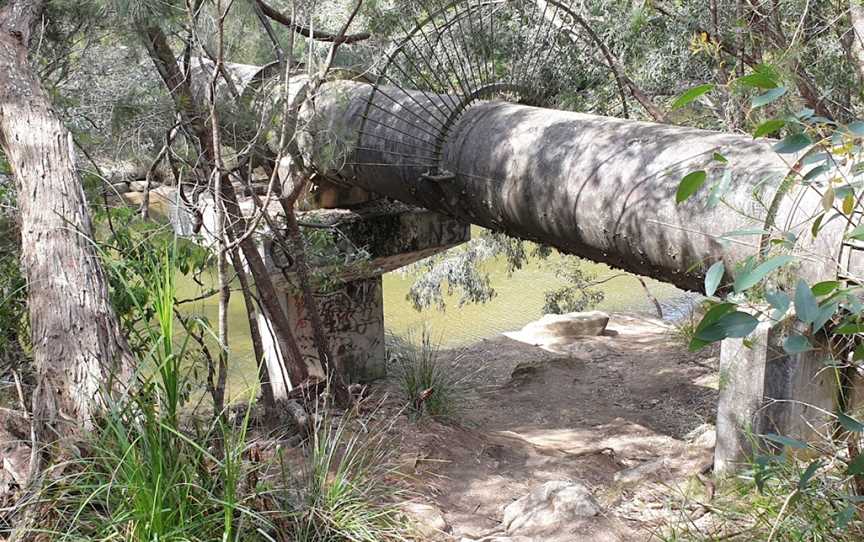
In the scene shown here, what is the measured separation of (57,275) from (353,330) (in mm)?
5017

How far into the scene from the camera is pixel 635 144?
371cm

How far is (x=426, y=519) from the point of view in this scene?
3.53 meters

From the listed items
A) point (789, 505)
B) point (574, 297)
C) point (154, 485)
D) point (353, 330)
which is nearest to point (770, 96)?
point (789, 505)

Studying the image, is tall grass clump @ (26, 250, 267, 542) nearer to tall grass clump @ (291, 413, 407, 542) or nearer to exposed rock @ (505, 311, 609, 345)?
tall grass clump @ (291, 413, 407, 542)

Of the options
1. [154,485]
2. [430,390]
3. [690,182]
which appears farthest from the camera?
[430,390]

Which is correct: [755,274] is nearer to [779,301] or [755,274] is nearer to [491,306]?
[779,301]

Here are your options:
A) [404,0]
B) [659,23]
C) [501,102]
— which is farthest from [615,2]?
[501,102]

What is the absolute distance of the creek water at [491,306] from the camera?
474 inches

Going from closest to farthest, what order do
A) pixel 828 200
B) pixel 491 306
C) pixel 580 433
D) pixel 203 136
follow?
pixel 828 200 < pixel 203 136 < pixel 580 433 < pixel 491 306

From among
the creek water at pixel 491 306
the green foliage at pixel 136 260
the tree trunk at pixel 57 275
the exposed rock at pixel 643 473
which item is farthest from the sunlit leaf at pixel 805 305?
the creek water at pixel 491 306

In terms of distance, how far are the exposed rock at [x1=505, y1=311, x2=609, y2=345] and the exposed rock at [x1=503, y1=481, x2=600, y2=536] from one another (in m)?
6.05

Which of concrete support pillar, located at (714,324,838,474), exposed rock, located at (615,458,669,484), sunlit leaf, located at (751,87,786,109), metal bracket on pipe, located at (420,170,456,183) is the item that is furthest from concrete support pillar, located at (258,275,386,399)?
sunlit leaf, located at (751,87,786,109)

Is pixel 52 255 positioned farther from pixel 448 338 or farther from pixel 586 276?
pixel 586 276

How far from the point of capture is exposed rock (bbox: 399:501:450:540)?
3336mm
